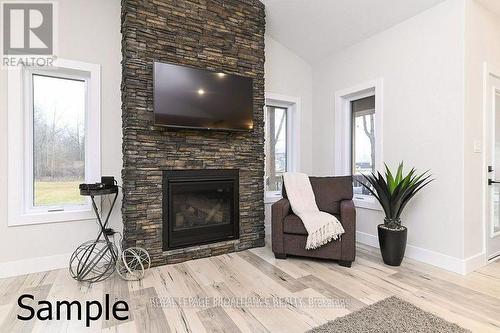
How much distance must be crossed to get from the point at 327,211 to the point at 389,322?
58.2 inches

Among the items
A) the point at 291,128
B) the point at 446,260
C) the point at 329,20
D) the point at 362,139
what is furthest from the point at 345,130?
the point at 446,260

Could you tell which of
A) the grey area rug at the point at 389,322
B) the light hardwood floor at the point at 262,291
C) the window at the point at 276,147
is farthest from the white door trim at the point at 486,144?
the window at the point at 276,147

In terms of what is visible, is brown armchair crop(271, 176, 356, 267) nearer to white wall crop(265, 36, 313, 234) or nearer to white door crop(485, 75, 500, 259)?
white wall crop(265, 36, 313, 234)

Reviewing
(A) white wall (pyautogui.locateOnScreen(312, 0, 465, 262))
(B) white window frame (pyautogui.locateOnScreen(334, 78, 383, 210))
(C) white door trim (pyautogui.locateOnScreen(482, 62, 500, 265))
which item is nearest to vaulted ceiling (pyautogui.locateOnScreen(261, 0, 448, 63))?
(A) white wall (pyautogui.locateOnScreen(312, 0, 465, 262))

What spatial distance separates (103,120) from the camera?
278 centimetres

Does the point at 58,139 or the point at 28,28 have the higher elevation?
the point at 28,28

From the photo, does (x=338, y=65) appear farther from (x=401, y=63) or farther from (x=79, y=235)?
(x=79, y=235)

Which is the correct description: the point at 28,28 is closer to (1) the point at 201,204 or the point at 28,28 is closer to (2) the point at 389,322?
(1) the point at 201,204

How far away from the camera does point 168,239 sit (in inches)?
109

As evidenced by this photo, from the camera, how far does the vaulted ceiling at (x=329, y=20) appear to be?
112 inches

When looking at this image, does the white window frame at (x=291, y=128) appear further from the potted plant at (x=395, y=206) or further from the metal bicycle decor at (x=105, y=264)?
the metal bicycle decor at (x=105, y=264)

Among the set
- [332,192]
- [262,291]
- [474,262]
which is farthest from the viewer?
[332,192]

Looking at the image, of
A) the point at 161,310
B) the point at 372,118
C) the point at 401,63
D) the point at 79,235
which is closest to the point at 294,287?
the point at 161,310

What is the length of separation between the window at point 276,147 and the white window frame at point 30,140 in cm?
226
